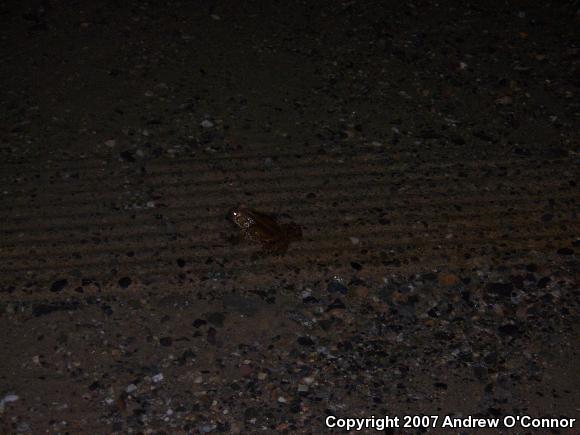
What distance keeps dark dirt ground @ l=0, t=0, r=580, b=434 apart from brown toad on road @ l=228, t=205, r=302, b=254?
50mm

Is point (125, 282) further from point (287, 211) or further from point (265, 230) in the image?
point (287, 211)

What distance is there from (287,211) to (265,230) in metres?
0.14

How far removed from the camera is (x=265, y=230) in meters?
2.95

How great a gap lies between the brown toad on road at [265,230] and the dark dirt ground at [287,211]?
0.05m

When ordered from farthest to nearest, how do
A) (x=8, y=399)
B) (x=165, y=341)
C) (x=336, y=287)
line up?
(x=336, y=287), (x=165, y=341), (x=8, y=399)

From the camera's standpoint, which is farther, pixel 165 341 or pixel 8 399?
pixel 165 341

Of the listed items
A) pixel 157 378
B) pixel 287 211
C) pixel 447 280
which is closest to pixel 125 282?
pixel 157 378

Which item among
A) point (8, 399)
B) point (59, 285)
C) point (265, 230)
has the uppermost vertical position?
point (265, 230)

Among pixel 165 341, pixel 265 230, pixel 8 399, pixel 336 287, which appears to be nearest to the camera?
pixel 8 399

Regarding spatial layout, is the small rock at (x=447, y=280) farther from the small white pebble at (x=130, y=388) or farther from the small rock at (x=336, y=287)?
the small white pebble at (x=130, y=388)

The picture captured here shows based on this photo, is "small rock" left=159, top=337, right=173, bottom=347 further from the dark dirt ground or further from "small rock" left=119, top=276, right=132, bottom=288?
"small rock" left=119, top=276, right=132, bottom=288

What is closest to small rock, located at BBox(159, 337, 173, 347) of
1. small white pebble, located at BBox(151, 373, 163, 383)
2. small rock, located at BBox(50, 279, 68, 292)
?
small white pebble, located at BBox(151, 373, 163, 383)

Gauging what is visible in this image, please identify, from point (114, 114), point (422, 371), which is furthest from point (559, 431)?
point (114, 114)

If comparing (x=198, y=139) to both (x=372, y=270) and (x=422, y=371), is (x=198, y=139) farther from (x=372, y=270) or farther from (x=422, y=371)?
(x=422, y=371)
